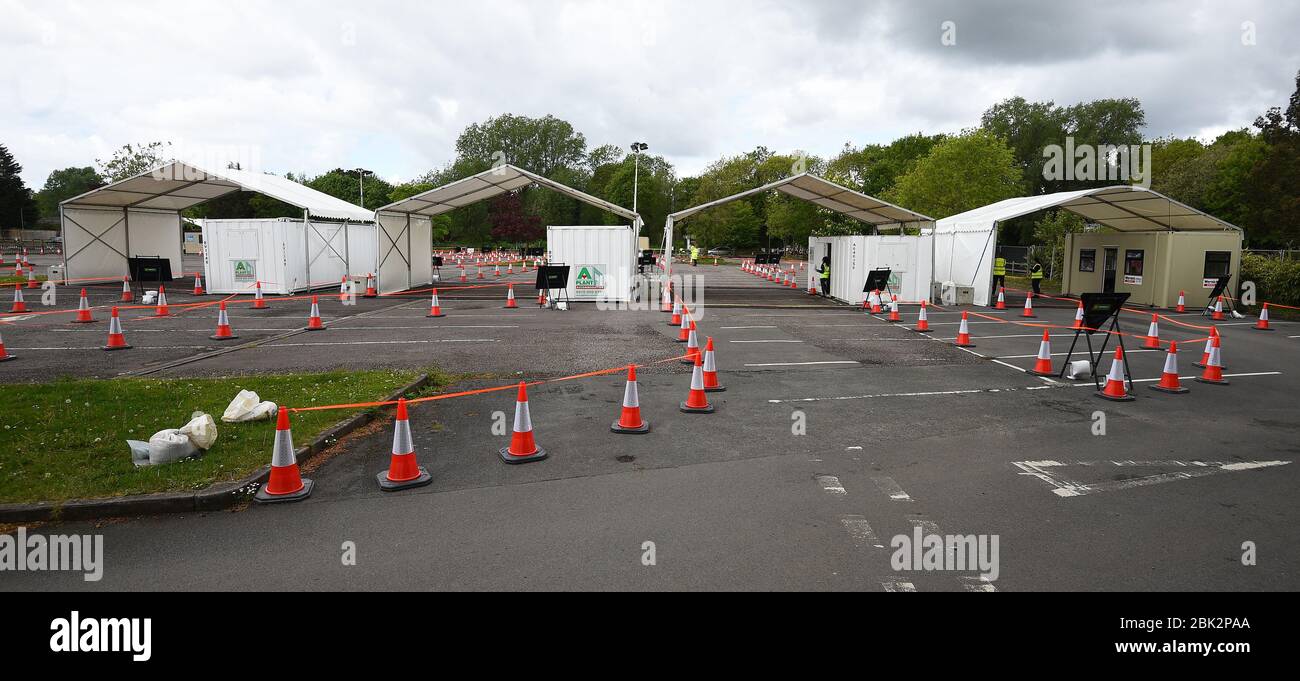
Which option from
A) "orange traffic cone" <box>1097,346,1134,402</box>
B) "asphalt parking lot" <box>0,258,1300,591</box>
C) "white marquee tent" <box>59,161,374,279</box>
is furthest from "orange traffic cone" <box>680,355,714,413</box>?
"white marquee tent" <box>59,161,374,279</box>

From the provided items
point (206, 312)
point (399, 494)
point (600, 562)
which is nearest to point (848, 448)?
point (600, 562)

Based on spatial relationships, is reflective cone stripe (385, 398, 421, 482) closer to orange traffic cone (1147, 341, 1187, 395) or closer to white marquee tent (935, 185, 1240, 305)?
orange traffic cone (1147, 341, 1187, 395)

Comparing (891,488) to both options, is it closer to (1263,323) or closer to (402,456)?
(402,456)

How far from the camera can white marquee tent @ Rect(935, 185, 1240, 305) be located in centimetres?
2370

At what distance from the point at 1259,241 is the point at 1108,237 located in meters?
30.9

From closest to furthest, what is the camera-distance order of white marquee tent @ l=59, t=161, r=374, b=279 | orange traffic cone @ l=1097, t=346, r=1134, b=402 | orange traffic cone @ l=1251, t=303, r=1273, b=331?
orange traffic cone @ l=1097, t=346, r=1134, b=402, orange traffic cone @ l=1251, t=303, r=1273, b=331, white marquee tent @ l=59, t=161, r=374, b=279

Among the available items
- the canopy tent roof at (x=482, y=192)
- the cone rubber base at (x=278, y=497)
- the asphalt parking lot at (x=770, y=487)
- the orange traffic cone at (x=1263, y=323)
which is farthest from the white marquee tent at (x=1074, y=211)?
the cone rubber base at (x=278, y=497)

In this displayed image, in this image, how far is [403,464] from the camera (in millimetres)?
6176

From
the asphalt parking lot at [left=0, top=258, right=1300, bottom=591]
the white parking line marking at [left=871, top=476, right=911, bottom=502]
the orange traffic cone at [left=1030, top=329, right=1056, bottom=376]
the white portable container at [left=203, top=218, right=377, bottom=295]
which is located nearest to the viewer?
the asphalt parking lot at [left=0, top=258, right=1300, bottom=591]

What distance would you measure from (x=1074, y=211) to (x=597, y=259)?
17.7m

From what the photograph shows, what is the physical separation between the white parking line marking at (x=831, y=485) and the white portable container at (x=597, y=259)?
54.5 ft

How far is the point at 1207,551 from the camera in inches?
192

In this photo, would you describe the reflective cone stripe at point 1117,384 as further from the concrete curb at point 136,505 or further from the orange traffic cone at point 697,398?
the concrete curb at point 136,505

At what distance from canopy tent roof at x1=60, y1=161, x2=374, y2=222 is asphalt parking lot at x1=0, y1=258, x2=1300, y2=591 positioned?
13.7m
